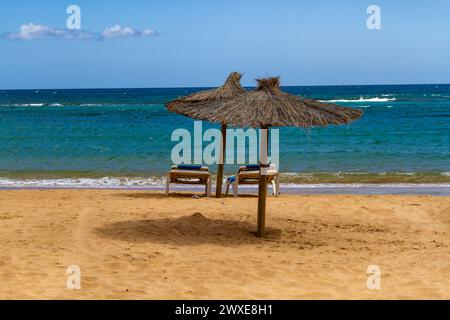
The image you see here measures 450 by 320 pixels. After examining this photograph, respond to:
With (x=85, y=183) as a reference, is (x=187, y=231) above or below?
above

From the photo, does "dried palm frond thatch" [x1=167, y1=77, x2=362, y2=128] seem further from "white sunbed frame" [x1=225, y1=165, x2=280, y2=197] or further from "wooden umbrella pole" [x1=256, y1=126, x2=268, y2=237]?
"white sunbed frame" [x1=225, y1=165, x2=280, y2=197]

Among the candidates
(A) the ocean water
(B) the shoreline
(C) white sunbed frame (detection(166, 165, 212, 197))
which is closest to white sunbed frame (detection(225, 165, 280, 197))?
(C) white sunbed frame (detection(166, 165, 212, 197))

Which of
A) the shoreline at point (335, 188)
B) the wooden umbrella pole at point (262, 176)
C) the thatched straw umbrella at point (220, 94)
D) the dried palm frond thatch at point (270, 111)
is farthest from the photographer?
the shoreline at point (335, 188)

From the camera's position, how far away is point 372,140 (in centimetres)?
2680

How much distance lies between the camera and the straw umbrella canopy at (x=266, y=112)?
26.0 feet

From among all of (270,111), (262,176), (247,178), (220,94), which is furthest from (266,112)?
(247,178)

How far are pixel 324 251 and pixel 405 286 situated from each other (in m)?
1.62

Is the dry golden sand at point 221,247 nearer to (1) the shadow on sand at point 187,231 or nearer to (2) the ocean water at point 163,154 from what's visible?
(1) the shadow on sand at point 187,231

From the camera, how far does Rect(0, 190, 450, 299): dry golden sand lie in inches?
245

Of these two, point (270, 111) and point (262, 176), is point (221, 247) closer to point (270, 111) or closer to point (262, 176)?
point (262, 176)

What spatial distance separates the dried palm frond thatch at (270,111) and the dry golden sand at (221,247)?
1.51 metres

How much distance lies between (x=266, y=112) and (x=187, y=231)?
194 centimetres

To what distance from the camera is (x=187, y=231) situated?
8.73 metres

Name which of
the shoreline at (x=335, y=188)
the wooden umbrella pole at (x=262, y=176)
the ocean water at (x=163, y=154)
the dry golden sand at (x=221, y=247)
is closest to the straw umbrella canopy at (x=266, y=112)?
the wooden umbrella pole at (x=262, y=176)
